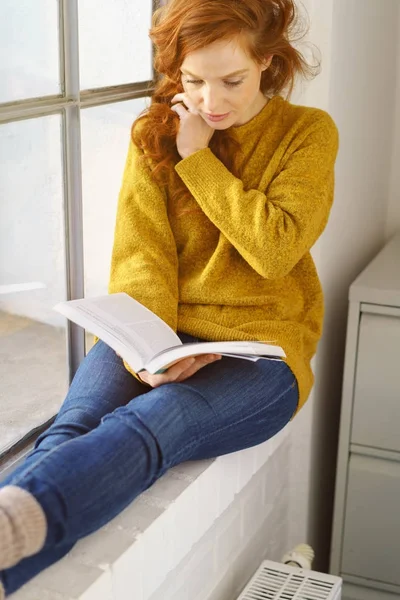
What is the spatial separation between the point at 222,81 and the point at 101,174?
349 mm

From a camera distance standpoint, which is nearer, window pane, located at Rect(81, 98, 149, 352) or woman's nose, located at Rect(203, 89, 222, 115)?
woman's nose, located at Rect(203, 89, 222, 115)

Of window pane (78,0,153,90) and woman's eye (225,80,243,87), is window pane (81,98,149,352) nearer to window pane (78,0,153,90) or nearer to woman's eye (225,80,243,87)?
window pane (78,0,153,90)

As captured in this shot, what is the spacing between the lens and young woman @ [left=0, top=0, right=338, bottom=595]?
1.31 metres

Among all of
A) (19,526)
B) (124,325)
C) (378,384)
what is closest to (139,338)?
(124,325)

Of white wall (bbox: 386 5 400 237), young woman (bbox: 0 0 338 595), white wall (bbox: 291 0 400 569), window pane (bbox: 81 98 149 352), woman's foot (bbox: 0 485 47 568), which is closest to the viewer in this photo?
woman's foot (bbox: 0 485 47 568)

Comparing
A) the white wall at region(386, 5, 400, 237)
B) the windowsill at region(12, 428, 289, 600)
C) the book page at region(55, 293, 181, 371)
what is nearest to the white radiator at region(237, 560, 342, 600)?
the windowsill at region(12, 428, 289, 600)

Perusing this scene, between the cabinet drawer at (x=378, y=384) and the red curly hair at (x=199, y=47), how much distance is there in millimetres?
531

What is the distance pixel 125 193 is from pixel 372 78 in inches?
32.7

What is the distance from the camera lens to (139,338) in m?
1.26

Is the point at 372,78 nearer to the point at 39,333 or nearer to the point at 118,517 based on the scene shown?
the point at 39,333

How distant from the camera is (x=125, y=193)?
1491 mm

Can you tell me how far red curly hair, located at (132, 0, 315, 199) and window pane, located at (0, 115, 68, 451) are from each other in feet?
0.57

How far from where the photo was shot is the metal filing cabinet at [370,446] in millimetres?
1809

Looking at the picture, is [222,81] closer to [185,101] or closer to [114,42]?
[185,101]
